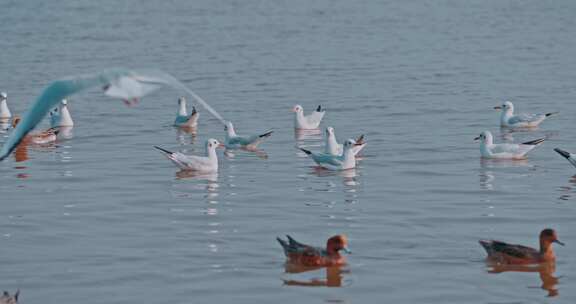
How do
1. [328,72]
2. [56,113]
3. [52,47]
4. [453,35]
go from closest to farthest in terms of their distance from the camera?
[56,113]
[328,72]
[52,47]
[453,35]

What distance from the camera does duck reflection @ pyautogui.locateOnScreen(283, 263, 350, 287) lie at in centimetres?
981

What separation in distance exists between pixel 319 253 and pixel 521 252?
176 cm

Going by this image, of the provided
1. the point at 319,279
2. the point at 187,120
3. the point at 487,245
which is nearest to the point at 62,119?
the point at 187,120

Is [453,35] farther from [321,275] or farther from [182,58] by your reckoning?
[321,275]

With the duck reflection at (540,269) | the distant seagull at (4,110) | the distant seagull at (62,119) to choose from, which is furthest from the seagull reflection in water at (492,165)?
the distant seagull at (4,110)

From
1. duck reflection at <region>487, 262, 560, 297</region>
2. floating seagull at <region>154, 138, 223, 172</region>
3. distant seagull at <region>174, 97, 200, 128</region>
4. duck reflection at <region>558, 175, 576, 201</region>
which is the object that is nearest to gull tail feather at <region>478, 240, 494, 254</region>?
duck reflection at <region>487, 262, 560, 297</region>

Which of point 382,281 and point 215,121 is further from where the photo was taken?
point 215,121

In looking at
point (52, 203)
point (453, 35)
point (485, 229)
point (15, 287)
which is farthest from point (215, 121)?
point (453, 35)

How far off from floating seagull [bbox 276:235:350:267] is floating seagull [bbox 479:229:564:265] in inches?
49.8

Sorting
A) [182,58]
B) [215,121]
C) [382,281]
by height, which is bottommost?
[382,281]

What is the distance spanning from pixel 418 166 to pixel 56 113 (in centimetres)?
727

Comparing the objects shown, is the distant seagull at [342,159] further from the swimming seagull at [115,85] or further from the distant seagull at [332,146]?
the swimming seagull at [115,85]

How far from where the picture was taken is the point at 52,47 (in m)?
30.5

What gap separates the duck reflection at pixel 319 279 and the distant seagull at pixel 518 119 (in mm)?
9324
